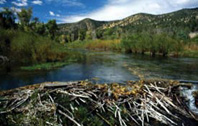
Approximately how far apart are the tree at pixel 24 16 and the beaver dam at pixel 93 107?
4149 centimetres

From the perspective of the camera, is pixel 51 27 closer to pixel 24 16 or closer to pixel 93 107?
pixel 24 16

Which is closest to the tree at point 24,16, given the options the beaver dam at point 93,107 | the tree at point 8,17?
the tree at point 8,17

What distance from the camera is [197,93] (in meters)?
8.88

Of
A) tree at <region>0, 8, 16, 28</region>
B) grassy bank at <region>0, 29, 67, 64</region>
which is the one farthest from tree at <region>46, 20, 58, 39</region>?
grassy bank at <region>0, 29, 67, 64</region>

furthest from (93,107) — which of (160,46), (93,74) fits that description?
(160,46)

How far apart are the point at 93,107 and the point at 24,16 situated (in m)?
44.1

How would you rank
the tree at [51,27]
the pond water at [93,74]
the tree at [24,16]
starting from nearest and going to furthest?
the pond water at [93,74]
the tree at [24,16]
the tree at [51,27]

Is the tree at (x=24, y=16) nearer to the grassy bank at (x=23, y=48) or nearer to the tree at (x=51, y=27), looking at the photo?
the tree at (x=51, y=27)

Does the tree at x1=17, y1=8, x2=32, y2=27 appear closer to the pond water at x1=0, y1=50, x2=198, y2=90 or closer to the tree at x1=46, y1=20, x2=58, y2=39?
the tree at x1=46, y1=20, x2=58, y2=39

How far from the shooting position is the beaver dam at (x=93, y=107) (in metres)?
5.51

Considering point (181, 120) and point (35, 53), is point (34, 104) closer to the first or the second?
point (181, 120)

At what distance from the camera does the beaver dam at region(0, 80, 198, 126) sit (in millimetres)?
5508

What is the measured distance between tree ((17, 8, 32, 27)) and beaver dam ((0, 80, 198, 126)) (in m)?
41.5

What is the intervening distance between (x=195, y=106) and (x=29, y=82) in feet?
38.0
